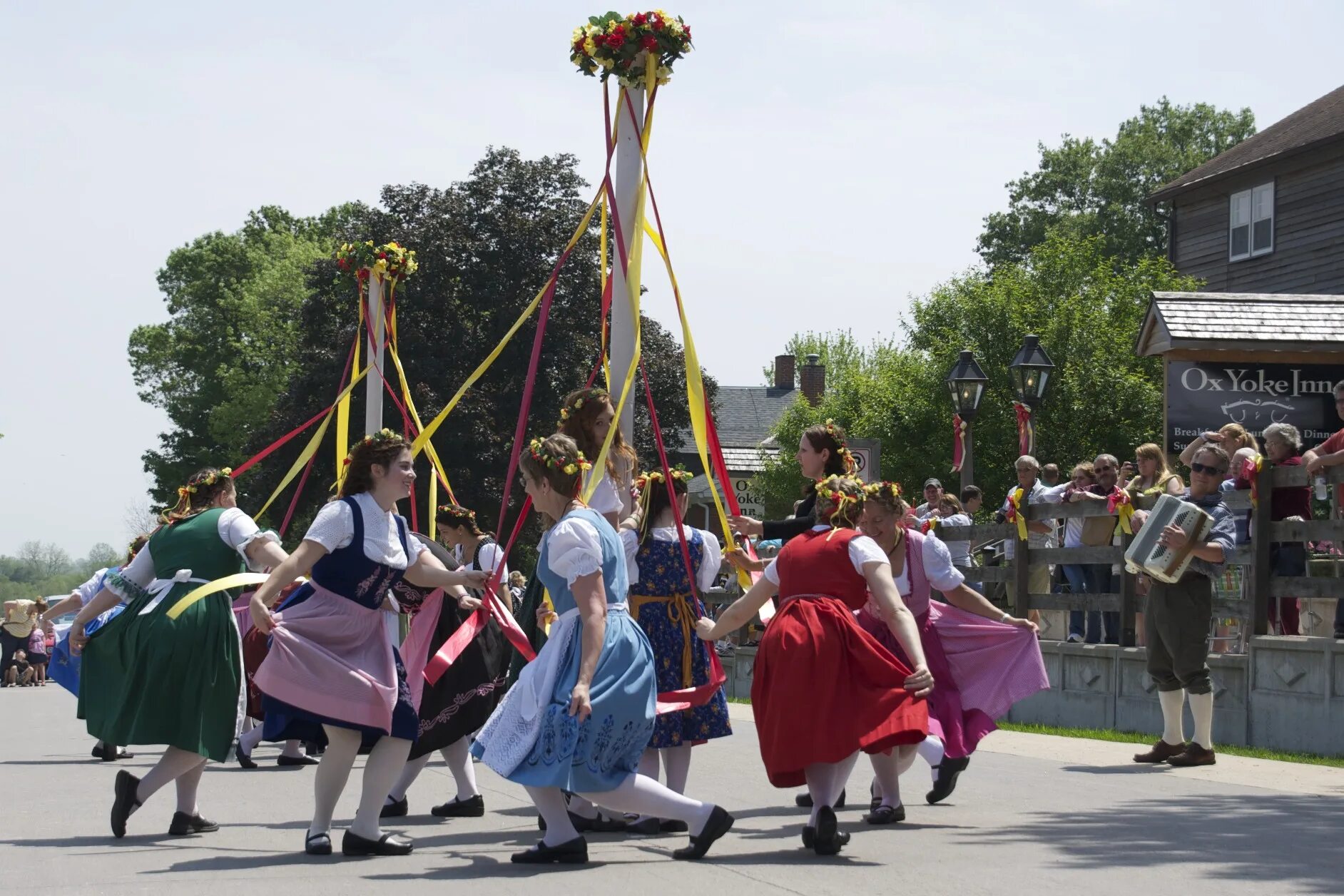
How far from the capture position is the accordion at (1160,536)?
34.9 feet

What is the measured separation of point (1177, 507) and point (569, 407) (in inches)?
174

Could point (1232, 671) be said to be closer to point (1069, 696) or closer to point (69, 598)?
point (1069, 696)

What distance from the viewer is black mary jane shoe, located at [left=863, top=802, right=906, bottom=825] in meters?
8.30

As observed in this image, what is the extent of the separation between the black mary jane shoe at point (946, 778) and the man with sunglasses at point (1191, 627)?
2376 millimetres

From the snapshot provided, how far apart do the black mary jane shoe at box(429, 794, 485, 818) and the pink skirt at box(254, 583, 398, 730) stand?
1889mm

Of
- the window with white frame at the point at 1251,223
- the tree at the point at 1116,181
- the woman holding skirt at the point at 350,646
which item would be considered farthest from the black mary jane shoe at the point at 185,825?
the tree at the point at 1116,181

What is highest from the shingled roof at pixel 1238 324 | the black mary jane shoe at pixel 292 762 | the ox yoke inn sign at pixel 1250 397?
the shingled roof at pixel 1238 324

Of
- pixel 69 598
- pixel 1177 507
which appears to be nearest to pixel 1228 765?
pixel 1177 507

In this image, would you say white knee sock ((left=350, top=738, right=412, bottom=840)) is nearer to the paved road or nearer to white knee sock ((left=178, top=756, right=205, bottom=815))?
the paved road

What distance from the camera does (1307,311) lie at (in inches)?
789

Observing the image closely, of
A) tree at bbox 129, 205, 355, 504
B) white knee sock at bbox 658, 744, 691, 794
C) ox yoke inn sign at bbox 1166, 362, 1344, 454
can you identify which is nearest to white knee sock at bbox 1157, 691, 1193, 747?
white knee sock at bbox 658, 744, 691, 794

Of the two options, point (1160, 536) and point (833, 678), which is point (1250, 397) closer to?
point (1160, 536)

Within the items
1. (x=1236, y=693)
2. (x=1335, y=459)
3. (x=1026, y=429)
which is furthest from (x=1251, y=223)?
(x=1335, y=459)

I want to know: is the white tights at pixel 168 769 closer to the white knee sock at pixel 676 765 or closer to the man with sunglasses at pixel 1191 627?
the white knee sock at pixel 676 765
